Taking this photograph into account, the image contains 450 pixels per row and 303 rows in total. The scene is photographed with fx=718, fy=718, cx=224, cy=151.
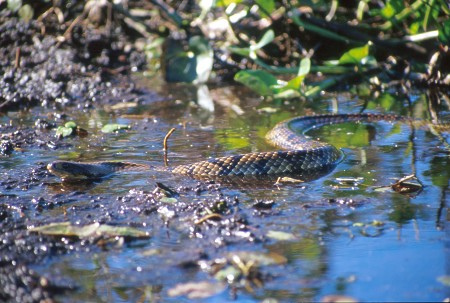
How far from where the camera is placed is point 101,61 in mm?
14016

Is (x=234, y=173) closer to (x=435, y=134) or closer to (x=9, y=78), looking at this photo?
(x=435, y=134)

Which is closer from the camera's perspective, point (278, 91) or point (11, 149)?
point (11, 149)

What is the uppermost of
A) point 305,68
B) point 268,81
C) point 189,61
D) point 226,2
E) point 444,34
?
point 226,2

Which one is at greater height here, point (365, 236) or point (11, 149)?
point (365, 236)

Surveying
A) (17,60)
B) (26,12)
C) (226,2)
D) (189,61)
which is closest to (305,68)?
(226,2)

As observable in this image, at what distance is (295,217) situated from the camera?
20.4 feet

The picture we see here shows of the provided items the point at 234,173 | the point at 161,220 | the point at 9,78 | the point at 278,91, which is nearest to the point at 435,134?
the point at 278,91

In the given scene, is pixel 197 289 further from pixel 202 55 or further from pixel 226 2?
pixel 202 55

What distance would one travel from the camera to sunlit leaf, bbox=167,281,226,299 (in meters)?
4.82

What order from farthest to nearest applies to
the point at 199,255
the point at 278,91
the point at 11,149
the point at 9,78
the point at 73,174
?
the point at 9,78 → the point at 278,91 → the point at 11,149 → the point at 73,174 → the point at 199,255

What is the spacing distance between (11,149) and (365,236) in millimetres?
4840

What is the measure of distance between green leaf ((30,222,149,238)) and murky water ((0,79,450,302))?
0.17 meters

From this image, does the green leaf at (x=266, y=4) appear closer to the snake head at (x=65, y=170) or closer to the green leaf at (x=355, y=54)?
the green leaf at (x=355, y=54)

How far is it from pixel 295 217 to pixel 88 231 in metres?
1.76
